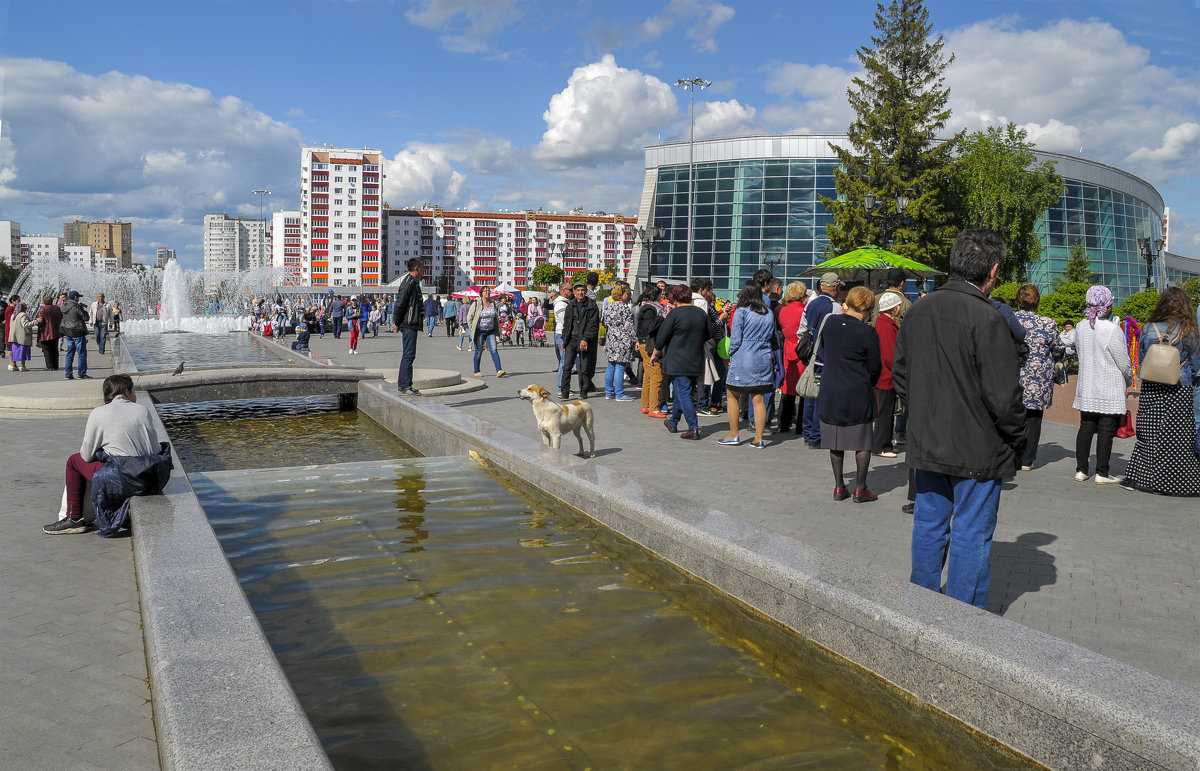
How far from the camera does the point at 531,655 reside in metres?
4.13

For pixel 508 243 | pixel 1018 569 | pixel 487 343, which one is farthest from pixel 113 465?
pixel 508 243

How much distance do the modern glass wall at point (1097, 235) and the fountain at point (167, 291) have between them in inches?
2150

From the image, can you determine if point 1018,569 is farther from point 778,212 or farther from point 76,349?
point 778,212

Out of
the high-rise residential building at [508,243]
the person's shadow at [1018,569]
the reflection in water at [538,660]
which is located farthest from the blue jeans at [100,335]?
the high-rise residential building at [508,243]

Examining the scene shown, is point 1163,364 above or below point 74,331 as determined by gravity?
above

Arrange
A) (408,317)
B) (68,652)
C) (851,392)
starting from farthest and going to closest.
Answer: (408,317) < (851,392) < (68,652)

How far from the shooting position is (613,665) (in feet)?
13.2

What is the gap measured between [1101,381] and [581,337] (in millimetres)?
7396

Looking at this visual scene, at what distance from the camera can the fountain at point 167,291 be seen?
41203 millimetres

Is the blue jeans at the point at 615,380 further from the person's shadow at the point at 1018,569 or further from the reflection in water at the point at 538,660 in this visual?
the person's shadow at the point at 1018,569

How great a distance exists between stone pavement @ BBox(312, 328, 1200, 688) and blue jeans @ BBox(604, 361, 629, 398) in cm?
277

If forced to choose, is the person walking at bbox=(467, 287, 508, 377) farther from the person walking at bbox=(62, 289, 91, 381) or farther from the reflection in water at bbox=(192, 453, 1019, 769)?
the reflection in water at bbox=(192, 453, 1019, 769)

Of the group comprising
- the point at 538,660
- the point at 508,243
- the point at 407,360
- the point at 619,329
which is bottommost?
the point at 538,660

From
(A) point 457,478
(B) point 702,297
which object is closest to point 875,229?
(B) point 702,297
